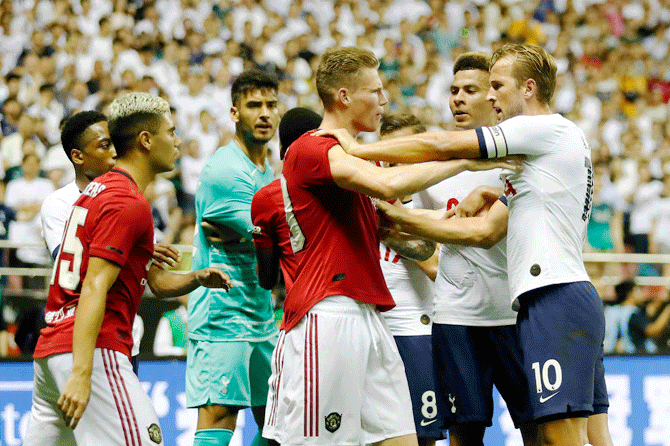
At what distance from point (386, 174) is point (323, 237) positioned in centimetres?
42

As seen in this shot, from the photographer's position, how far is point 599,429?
4414 millimetres

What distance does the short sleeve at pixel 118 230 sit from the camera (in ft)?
11.7

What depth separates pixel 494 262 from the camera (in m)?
4.77

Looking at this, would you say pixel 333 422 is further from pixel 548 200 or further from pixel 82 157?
pixel 82 157

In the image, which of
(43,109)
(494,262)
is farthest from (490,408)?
(43,109)

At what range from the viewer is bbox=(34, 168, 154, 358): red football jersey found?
11.9 ft

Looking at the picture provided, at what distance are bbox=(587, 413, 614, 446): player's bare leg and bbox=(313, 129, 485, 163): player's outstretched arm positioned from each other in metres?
1.65

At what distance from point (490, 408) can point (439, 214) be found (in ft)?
3.77

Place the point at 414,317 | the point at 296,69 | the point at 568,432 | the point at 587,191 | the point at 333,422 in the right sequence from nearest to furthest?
1. the point at 333,422
2. the point at 568,432
3. the point at 587,191
4. the point at 414,317
5. the point at 296,69

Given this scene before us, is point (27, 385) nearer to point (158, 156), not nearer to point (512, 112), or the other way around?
point (158, 156)

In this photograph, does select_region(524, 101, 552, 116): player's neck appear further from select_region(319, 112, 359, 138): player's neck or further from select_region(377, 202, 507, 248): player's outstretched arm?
select_region(319, 112, 359, 138): player's neck

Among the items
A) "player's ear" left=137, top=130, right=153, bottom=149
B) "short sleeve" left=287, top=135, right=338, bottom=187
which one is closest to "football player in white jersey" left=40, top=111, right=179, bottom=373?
"player's ear" left=137, top=130, right=153, bottom=149

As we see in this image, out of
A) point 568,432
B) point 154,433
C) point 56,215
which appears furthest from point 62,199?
point 568,432

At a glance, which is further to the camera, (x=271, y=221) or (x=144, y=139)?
(x=271, y=221)
